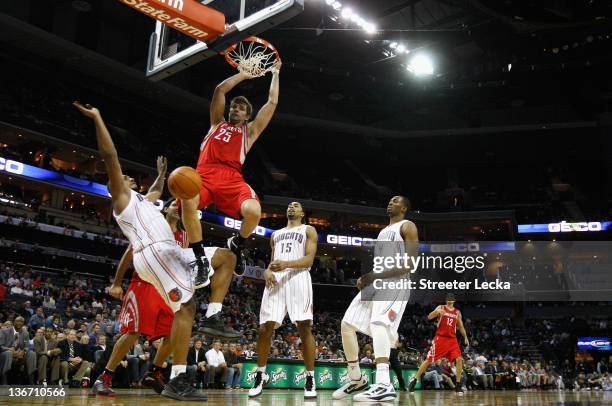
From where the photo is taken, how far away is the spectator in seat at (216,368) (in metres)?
12.0

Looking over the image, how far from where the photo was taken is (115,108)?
104 ft

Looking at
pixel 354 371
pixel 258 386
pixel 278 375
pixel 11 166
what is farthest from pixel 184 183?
pixel 11 166

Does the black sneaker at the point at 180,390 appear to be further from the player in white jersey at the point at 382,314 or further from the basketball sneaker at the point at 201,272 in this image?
the player in white jersey at the point at 382,314

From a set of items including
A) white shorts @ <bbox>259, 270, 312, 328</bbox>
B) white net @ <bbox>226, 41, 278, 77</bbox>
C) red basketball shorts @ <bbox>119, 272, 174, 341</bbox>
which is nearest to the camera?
red basketball shorts @ <bbox>119, 272, 174, 341</bbox>

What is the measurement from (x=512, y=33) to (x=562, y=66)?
3716mm

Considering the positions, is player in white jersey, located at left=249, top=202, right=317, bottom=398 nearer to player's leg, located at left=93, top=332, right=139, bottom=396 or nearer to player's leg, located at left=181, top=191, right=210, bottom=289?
player's leg, located at left=93, top=332, right=139, bottom=396

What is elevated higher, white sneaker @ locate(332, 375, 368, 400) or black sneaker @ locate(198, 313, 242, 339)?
black sneaker @ locate(198, 313, 242, 339)

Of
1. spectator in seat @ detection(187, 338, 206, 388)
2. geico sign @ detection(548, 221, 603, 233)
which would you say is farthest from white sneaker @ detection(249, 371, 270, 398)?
geico sign @ detection(548, 221, 603, 233)

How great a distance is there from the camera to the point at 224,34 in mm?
7672

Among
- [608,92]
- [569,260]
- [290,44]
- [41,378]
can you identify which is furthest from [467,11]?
[41,378]

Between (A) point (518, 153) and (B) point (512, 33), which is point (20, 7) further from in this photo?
(A) point (518, 153)

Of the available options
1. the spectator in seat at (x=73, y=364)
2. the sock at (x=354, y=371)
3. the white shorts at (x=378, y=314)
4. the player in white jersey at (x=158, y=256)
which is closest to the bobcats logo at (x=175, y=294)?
the player in white jersey at (x=158, y=256)

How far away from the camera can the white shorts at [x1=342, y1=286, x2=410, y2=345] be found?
19.4 feet

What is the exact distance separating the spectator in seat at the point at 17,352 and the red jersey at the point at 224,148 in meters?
5.52
